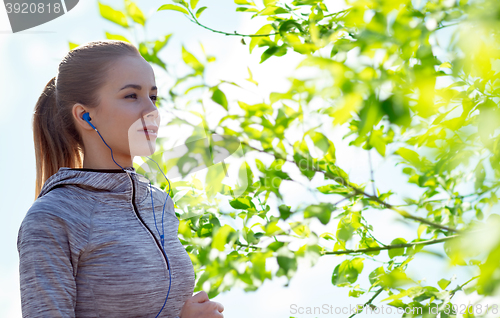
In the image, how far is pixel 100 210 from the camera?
1.05 m

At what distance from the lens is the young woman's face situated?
1064 millimetres

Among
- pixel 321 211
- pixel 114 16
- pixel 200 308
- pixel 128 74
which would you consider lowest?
pixel 200 308

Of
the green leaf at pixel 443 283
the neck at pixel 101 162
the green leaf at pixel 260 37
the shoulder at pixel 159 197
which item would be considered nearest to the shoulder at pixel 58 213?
the neck at pixel 101 162

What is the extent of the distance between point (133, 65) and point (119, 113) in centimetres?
15

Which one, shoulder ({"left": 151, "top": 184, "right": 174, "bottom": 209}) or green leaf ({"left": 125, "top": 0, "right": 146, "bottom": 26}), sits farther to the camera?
shoulder ({"left": 151, "top": 184, "right": 174, "bottom": 209})

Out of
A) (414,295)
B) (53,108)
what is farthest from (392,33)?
(53,108)

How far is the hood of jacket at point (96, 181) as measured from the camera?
1.06 m

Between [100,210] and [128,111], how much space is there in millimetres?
265

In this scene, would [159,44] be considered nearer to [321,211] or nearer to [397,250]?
[321,211]

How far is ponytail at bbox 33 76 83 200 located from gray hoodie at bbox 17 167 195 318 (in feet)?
0.45

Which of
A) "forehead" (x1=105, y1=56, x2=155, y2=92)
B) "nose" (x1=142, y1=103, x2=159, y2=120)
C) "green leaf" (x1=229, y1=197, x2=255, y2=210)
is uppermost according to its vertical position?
"forehead" (x1=105, y1=56, x2=155, y2=92)

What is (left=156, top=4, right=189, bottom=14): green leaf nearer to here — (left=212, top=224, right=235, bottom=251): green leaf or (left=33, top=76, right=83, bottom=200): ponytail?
(left=33, top=76, right=83, bottom=200): ponytail

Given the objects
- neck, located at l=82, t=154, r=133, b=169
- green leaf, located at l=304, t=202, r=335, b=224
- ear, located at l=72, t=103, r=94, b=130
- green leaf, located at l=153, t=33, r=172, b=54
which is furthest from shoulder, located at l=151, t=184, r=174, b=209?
green leaf, located at l=304, t=202, r=335, b=224

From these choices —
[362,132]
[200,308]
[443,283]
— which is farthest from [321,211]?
[443,283]
